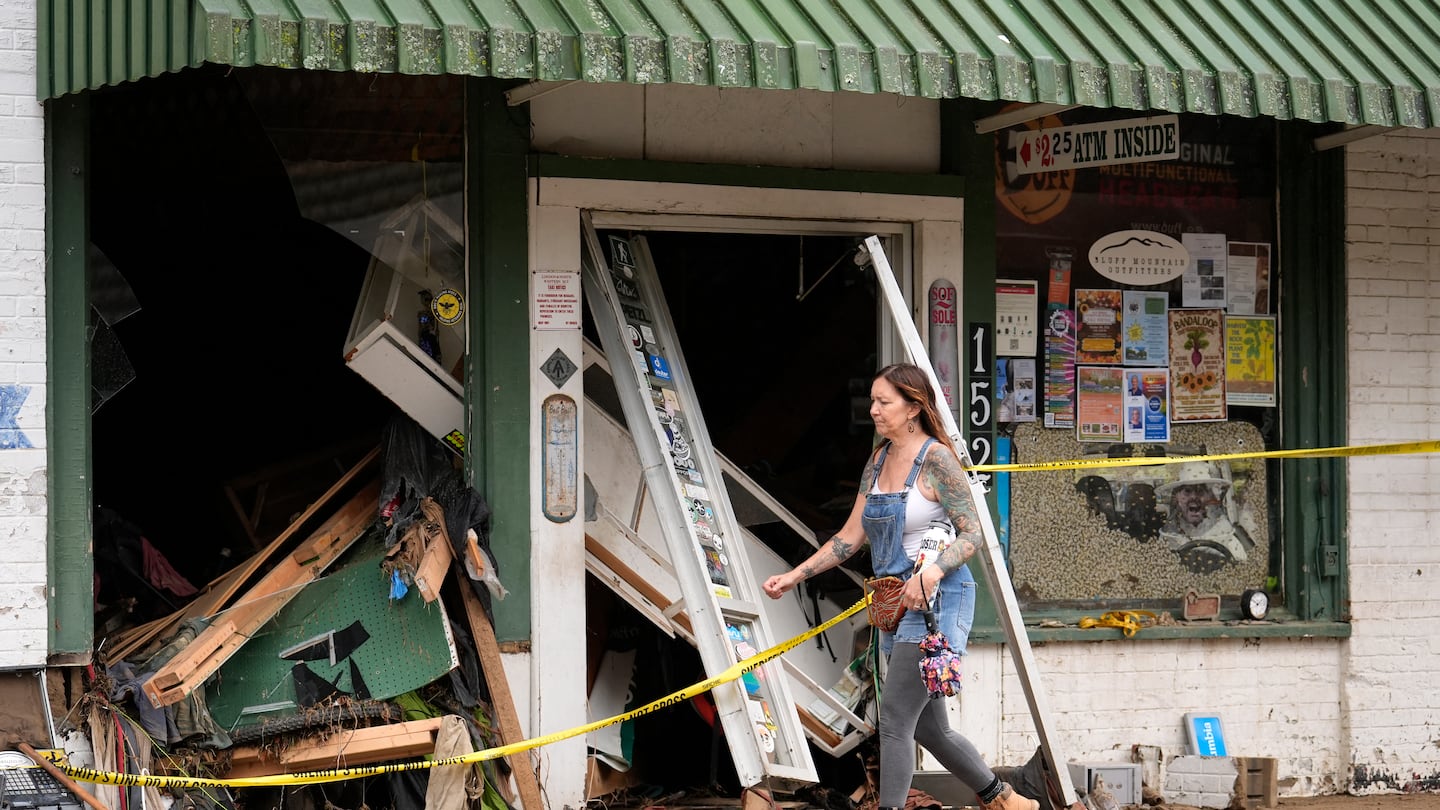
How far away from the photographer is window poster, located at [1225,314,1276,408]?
7777mm

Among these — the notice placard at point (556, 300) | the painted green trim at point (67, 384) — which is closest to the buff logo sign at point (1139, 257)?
the notice placard at point (556, 300)

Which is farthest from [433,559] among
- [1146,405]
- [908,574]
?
[1146,405]

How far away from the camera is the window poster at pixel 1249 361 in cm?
778

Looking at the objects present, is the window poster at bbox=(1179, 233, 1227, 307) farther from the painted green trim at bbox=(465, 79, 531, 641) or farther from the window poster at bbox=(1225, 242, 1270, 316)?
the painted green trim at bbox=(465, 79, 531, 641)

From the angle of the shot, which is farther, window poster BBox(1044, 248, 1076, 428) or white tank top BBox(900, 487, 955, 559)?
window poster BBox(1044, 248, 1076, 428)

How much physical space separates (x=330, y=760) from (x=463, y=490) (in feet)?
4.05

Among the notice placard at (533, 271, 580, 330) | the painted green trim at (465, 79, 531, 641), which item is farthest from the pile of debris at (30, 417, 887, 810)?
the notice placard at (533, 271, 580, 330)

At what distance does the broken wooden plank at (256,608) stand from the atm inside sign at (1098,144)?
356 cm

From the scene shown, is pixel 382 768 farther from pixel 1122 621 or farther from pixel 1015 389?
pixel 1122 621

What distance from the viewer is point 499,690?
6.46 meters

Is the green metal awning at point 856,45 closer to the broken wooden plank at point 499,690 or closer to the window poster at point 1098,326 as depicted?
the window poster at point 1098,326

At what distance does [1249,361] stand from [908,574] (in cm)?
292

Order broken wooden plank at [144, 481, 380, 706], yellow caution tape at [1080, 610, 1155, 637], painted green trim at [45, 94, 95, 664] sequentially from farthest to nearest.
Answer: yellow caution tape at [1080, 610, 1155, 637]
broken wooden plank at [144, 481, 380, 706]
painted green trim at [45, 94, 95, 664]

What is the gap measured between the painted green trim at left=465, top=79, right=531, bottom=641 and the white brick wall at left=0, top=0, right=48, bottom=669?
1.72 metres
